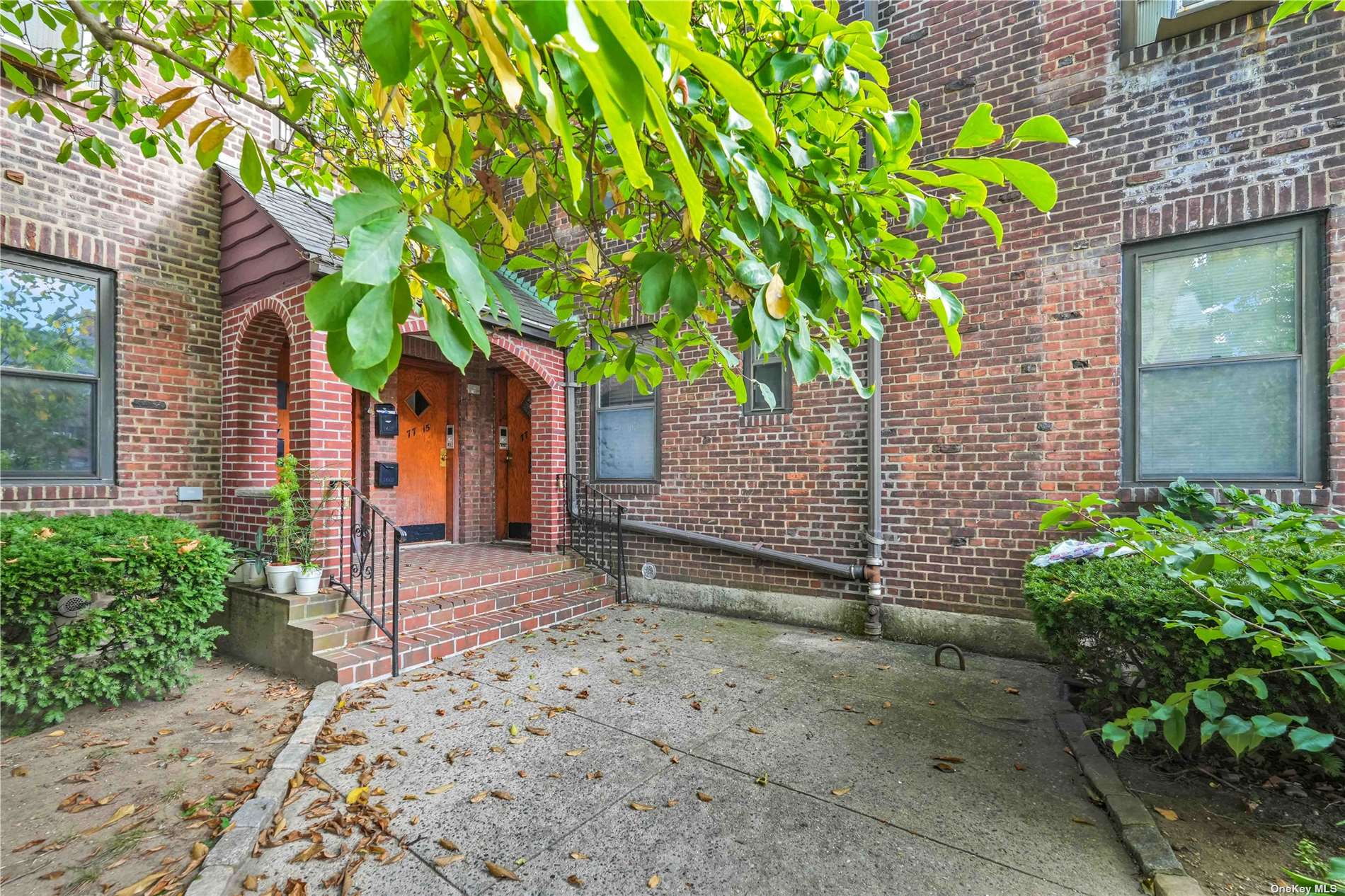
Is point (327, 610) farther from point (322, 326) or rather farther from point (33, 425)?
point (322, 326)

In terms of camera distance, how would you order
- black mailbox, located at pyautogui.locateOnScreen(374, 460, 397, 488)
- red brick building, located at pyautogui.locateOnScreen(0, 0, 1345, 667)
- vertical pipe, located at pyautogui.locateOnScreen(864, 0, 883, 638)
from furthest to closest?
1. black mailbox, located at pyautogui.locateOnScreen(374, 460, 397, 488)
2. vertical pipe, located at pyautogui.locateOnScreen(864, 0, 883, 638)
3. red brick building, located at pyautogui.locateOnScreen(0, 0, 1345, 667)

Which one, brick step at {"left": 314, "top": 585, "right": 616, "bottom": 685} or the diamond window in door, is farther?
the diamond window in door

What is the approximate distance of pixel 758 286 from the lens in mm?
1237

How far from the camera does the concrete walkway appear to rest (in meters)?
2.03

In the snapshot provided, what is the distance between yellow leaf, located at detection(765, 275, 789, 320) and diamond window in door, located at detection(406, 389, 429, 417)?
22.5 ft

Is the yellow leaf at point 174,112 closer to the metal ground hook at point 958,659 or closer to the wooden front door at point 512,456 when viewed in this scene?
the metal ground hook at point 958,659

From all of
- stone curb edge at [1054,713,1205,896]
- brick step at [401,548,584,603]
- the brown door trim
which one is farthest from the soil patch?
the brown door trim

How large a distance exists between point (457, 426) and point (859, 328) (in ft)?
22.5

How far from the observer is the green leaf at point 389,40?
2.45 feet

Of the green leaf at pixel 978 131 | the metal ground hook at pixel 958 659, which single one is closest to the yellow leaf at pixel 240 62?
the green leaf at pixel 978 131

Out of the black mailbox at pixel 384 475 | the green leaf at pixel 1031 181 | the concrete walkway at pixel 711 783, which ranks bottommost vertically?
the concrete walkway at pixel 711 783

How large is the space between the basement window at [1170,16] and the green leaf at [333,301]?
5.31 metres

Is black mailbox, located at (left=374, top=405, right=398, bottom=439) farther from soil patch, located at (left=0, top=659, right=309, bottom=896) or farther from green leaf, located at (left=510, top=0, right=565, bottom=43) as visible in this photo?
green leaf, located at (left=510, top=0, right=565, bottom=43)

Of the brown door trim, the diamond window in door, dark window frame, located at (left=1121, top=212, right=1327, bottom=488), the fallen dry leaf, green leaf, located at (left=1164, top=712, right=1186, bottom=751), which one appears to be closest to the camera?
green leaf, located at (left=1164, top=712, right=1186, bottom=751)
